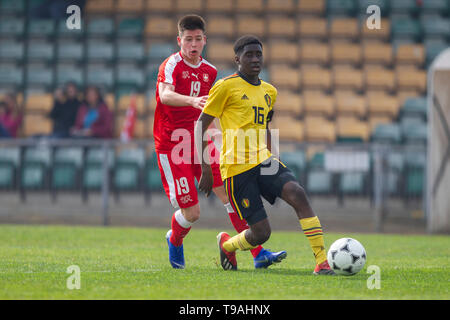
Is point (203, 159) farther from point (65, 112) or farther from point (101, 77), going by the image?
point (101, 77)

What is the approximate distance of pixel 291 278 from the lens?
556 cm

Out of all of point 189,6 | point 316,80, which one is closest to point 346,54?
point 316,80

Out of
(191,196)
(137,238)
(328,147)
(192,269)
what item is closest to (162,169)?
(191,196)

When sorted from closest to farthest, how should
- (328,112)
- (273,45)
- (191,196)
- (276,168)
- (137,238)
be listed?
1. (276,168)
2. (191,196)
3. (137,238)
4. (328,112)
5. (273,45)

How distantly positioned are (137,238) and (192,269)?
12.6 ft

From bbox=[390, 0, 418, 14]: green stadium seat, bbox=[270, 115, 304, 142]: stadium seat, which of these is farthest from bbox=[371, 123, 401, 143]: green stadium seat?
bbox=[390, 0, 418, 14]: green stadium seat

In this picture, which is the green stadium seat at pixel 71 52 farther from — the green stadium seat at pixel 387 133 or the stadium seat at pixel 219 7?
the green stadium seat at pixel 387 133

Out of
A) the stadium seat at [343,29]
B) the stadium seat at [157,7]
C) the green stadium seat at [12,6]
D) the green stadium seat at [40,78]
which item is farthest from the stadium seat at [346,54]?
the green stadium seat at [12,6]

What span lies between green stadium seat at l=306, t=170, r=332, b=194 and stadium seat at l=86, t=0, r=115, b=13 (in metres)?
8.17

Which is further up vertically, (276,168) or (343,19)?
(343,19)

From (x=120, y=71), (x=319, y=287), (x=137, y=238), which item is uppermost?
(x=120, y=71)

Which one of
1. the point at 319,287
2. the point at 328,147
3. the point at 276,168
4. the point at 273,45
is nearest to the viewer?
the point at 319,287

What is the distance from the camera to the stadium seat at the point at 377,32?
17.8 meters
